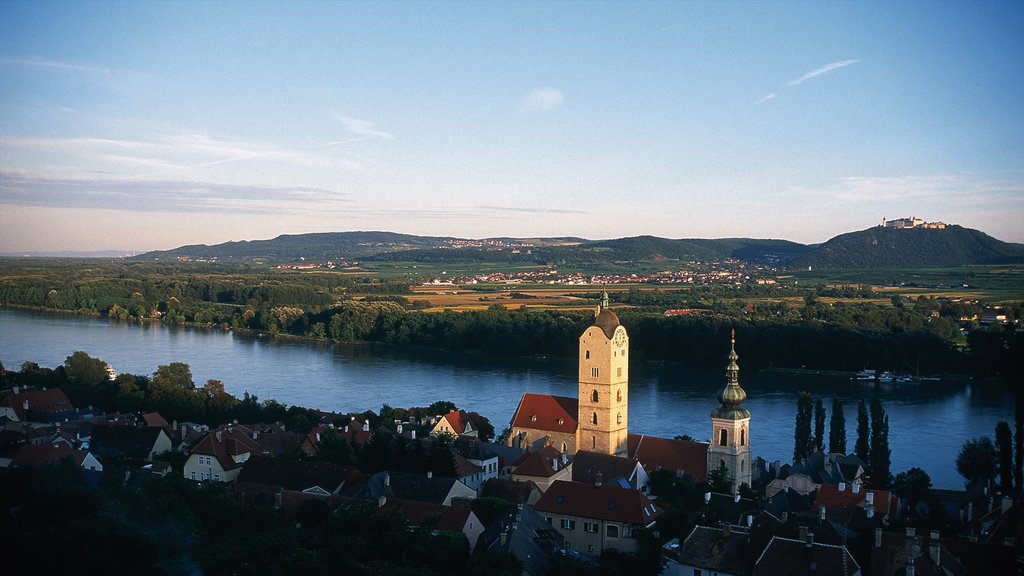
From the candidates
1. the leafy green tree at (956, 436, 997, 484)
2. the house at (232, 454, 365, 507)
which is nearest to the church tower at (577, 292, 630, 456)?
the house at (232, 454, 365, 507)

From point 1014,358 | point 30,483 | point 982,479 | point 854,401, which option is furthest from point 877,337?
point 30,483

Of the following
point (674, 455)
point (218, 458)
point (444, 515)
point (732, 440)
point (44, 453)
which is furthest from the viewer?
point (674, 455)

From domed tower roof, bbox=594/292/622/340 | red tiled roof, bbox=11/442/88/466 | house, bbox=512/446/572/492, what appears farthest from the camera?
domed tower roof, bbox=594/292/622/340

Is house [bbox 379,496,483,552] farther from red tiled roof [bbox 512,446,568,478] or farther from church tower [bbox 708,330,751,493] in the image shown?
church tower [bbox 708,330,751,493]

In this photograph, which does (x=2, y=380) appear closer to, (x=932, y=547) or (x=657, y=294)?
(x=932, y=547)

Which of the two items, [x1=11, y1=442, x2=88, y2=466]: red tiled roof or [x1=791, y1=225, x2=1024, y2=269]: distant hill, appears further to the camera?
[x1=791, y1=225, x2=1024, y2=269]: distant hill

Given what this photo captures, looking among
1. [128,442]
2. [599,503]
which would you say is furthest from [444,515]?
[128,442]

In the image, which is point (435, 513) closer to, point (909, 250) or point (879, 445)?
point (879, 445)

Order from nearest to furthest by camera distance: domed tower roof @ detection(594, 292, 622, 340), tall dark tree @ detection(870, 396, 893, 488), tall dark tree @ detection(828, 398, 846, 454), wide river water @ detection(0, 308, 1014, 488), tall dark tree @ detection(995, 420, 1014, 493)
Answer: tall dark tree @ detection(995, 420, 1014, 493), domed tower roof @ detection(594, 292, 622, 340), tall dark tree @ detection(870, 396, 893, 488), tall dark tree @ detection(828, 398, 846, 454), wide river water @ detection(0, 308, 1014, 488)
